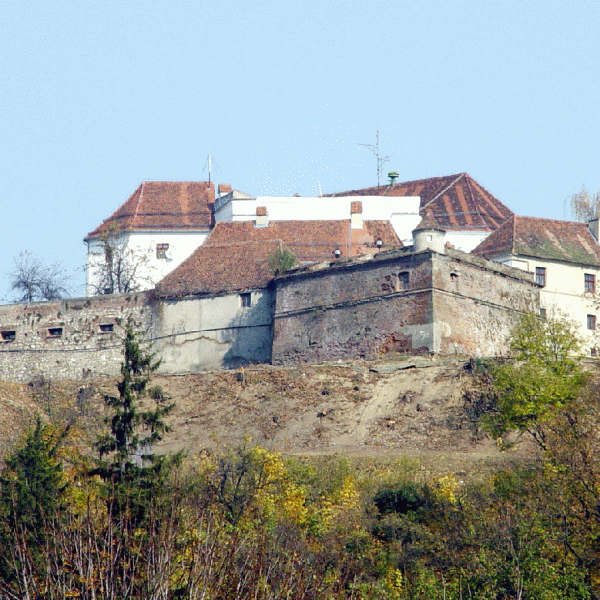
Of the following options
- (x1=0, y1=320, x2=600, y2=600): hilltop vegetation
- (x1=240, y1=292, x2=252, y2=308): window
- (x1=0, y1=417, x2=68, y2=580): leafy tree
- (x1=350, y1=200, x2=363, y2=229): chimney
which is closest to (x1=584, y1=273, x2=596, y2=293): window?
(x1=350, y1=200, x2=363, y2=229): chimney

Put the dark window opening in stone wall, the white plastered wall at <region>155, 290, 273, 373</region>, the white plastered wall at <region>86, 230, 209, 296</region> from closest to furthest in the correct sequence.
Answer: the white plastered wall at <region>155, 290, 273, 373</region>, the dark window opening in stone wall, the white plastered wall at <region>86, 230, 209, 296</region>

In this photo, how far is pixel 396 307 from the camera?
57656 mm

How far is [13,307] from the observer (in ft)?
213

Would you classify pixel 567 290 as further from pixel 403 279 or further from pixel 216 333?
pixel 216 333

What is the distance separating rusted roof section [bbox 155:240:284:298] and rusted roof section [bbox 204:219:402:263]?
1482 millimetres

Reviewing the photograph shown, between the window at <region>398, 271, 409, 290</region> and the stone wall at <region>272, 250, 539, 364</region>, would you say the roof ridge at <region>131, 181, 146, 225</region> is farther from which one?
the window at <region>398, 271, 409, 290</region>

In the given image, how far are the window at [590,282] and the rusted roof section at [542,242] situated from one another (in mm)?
514

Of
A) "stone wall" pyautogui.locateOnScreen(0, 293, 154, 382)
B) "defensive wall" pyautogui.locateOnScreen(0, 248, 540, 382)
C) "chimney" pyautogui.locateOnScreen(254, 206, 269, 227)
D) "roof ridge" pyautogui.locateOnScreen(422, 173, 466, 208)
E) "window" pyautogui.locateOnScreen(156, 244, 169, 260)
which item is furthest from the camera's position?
"roof ridge" pyautogui.locateOnScreen(422, 173, 466, 208)

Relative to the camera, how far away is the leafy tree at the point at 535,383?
156 ft

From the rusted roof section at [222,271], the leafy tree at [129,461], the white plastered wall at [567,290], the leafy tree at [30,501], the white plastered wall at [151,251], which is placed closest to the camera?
the leafy tree at [30,501]

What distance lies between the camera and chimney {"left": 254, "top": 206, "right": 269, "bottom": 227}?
6912 centimetres

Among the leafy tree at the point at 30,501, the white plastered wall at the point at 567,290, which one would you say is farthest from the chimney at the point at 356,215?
the leafy tree at the point at 30,501

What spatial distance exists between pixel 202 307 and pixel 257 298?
222 cm

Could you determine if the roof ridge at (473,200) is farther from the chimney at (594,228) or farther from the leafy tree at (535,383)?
the leafy tree at (535,383)
